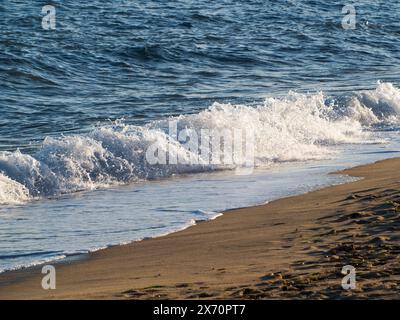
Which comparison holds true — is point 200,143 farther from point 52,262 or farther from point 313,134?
point 52,262

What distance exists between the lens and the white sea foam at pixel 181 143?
404 inches

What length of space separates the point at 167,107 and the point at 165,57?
16.8 feet

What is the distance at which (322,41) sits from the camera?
24.0m

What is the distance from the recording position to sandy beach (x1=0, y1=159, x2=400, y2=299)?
548 cm

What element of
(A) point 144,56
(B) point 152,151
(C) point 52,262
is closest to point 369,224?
(C) point 52,262

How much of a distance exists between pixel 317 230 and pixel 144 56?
1328 centimetres

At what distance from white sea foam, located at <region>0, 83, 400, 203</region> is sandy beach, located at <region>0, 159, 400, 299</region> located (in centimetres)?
250

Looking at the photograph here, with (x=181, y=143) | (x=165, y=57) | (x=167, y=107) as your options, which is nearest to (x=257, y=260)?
(x=181, y=143)

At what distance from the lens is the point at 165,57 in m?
20.1

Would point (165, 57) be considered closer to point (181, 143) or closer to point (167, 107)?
point (167, 107)

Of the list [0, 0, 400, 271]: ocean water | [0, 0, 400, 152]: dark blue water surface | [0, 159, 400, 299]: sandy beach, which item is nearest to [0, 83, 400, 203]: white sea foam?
[0, 0, 400, 271]: ocean water

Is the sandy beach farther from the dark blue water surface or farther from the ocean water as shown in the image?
the dark blue water surface

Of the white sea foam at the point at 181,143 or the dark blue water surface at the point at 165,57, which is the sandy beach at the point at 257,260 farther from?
the dark blue water surface at the point at 165,57
